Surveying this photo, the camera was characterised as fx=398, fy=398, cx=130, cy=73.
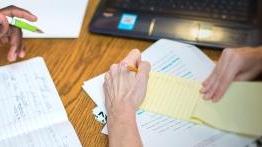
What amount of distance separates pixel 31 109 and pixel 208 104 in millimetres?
355

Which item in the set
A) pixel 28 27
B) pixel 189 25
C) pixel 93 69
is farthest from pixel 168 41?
pixel 28 27

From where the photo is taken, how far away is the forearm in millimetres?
719

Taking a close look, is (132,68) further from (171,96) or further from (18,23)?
(18,23)

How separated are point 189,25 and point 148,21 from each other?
96 mm

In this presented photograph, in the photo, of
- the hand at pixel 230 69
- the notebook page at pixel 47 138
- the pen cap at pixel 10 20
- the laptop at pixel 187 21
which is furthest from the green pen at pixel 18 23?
the hand at pixel 230 69

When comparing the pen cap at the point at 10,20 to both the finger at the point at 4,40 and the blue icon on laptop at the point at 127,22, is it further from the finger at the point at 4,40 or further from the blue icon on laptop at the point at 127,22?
the blue icon on laptop at the point at 127,22

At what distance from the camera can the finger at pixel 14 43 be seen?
0.90 metres

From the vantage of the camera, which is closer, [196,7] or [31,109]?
[31,109]

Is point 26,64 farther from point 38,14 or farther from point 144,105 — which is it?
point 144,105

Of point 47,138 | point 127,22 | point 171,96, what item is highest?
point 127,22

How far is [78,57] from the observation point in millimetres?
913

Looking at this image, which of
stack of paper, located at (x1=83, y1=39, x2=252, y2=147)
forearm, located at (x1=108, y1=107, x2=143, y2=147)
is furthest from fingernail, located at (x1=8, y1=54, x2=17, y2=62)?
forearm, located at (x1=108, y1=107, x2=143, y2=147)

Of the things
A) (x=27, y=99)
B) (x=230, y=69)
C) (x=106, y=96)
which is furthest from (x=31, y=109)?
(x=230, y=69)

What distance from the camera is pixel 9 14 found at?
Result: 2.93 feet
